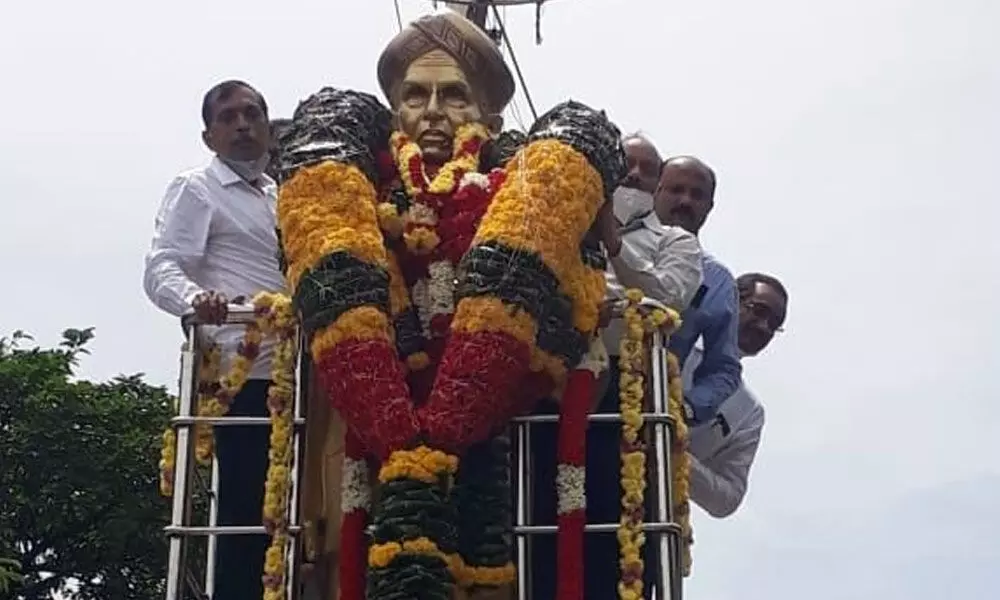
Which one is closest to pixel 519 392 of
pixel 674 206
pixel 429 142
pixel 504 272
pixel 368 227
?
pixel 504 272

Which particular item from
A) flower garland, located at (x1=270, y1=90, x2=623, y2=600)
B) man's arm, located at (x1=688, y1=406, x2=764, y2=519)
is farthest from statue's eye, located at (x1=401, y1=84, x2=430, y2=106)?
man's arm, located at (x1=688, y1=406, x2=764, y2=519)

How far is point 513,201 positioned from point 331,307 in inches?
23.2

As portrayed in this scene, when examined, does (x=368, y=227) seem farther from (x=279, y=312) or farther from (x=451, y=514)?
(x=451, y=514)

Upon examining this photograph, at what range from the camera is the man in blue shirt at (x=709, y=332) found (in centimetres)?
556

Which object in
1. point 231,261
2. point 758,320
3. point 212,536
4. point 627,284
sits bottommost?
point 212,536

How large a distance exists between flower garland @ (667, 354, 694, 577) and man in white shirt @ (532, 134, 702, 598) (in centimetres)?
16

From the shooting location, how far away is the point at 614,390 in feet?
16.1

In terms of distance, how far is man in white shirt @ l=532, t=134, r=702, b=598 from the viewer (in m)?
4.68

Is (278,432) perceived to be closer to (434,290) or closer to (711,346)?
(434,290)

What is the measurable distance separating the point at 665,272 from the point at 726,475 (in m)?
1.34

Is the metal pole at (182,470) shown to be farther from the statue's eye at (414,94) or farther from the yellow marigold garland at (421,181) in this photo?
the statue's eye at (414,94)

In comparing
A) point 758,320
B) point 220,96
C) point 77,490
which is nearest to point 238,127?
point 220,96

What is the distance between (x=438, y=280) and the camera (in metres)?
4.69

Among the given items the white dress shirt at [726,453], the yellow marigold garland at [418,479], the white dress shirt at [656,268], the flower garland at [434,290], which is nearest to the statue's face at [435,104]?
the flower garland at [434,290]
